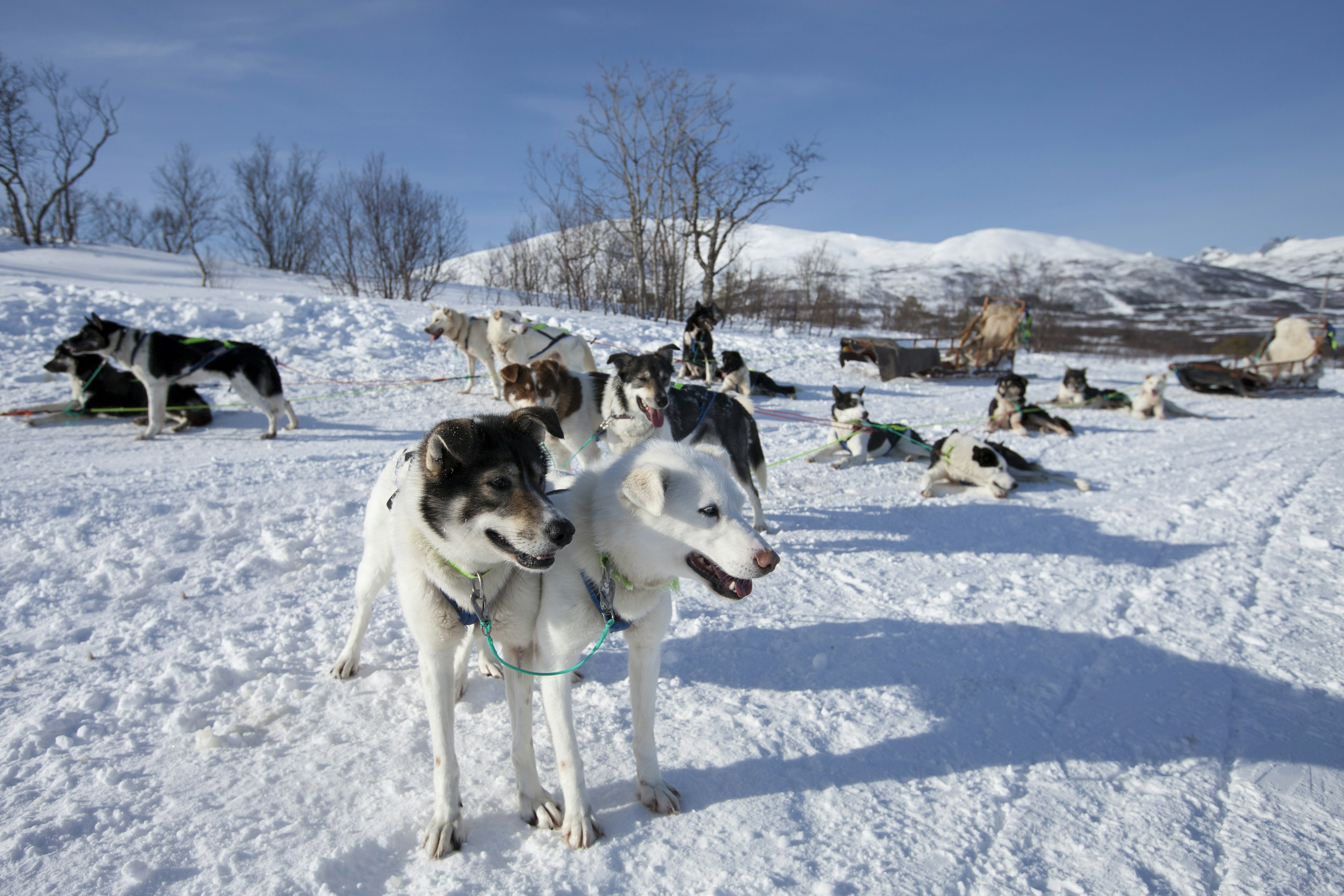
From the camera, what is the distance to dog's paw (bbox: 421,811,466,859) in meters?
1.78

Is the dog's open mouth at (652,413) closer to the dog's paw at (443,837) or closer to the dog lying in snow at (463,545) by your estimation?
the dog lying in snow at (463,545)

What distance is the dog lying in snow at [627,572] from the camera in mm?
1784

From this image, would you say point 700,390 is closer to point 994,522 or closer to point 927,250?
point 994,522

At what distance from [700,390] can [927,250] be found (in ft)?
397

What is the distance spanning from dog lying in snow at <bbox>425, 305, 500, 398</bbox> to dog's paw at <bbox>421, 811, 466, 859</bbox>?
787 centimetres

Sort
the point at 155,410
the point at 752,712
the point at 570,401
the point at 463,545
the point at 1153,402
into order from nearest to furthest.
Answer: the point at 463,545
the point at 752,712
the point at 570,401
the point at 155,410
the point at 1153,402

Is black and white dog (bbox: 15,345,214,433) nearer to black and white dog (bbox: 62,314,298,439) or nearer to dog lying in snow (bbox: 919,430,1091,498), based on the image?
black and white dog (bbox: 62,314,298,439)

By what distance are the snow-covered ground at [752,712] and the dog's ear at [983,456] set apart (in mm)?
941

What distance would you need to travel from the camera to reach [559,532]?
167 centimetres

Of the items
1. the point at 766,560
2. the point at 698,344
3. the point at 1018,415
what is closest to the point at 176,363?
the point at 766,560

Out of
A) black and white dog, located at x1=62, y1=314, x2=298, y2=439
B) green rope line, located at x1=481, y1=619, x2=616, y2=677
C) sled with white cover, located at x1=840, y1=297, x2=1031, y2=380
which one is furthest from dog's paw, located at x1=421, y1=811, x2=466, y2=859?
sled with white cover, located at x1=840, y1=297, x2=1031, y2=380

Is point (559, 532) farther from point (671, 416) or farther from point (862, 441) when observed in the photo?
point (862, 441)

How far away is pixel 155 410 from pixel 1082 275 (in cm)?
11090

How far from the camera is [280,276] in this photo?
2031 centimetres
